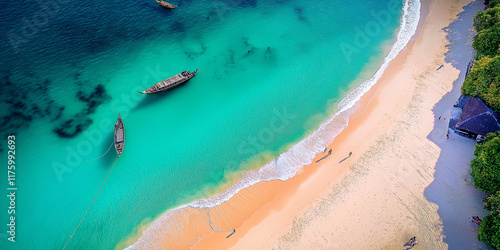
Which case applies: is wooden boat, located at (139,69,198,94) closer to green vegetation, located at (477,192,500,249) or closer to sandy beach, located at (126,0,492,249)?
sandy beach, located at (126,0,492,249)

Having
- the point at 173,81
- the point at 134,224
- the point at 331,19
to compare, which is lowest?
the point at 134,224

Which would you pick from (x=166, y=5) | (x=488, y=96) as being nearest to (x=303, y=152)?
(x=488, y=96)

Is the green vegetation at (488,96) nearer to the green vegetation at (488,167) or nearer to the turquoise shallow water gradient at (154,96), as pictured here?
the green vegetation at (488,167)

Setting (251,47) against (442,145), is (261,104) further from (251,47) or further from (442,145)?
(442,145)

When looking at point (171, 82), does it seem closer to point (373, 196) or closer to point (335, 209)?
point (335, 209)

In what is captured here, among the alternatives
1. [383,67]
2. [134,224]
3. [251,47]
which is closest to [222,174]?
[134,224]

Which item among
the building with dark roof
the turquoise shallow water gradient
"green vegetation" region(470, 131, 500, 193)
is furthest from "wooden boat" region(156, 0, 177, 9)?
"green vegetation" region(470, 131, 500, 193)
